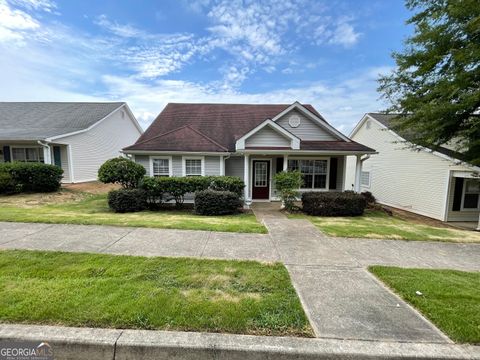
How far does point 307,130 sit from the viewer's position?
514 inches

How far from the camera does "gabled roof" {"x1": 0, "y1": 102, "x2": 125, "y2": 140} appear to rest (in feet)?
50.0

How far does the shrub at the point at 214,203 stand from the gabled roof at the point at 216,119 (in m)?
3.83

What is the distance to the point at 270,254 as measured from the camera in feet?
16.5

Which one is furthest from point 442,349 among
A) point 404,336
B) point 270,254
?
point 270,254

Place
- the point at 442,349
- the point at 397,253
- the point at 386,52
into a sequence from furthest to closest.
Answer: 1. the point at 386,52
2. the point at 397,253
3. the point at 442,349

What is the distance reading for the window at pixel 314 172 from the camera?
13.2 m

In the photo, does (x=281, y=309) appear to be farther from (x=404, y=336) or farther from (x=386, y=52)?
(x=386, y=52)

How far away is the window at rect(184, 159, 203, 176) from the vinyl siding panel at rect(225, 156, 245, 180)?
187cm

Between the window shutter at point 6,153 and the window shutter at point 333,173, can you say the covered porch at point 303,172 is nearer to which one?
the window shutter at point 333,173

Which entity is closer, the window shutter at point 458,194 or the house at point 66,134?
the window shutter at point 458,194

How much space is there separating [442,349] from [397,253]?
341 cm

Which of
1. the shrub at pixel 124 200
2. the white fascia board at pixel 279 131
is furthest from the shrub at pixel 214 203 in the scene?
the white fascia board at pixel 279 131

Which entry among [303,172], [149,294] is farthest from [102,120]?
[149,294]

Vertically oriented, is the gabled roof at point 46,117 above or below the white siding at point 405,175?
above
